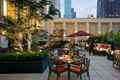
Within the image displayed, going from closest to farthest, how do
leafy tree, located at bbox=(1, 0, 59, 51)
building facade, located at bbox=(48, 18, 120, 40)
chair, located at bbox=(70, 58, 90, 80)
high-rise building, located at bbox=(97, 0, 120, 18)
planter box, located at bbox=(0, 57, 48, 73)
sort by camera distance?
chair, located at bbox=(70, 58, 90, 80) < planter box, located at bbox=(0, 57, 48, 73) < leafy tree, located at bbox=(1, 0, 59, 51) < building facade, located at bbox=(48, 18, 120, 40) < high-rise building, located at bbox=(97, 0, 120, 18)

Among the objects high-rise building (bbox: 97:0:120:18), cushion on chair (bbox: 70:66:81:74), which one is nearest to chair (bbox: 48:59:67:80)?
cushion on chair (bbox: 70:66:81:74)

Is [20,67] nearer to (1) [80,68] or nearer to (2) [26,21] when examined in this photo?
(2) [26,21]

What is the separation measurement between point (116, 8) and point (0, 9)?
280 feet

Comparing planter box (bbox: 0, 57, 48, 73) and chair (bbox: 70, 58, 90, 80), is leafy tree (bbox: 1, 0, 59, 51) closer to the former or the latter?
planter box (bbox: 0, 57, 48, 73)

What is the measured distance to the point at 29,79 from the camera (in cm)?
1438

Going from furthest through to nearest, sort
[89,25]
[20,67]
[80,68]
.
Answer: [89,25] → [20,67] → [80,68]

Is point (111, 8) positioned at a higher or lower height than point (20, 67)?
higher

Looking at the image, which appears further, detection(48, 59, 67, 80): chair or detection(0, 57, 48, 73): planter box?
detection(0, 57, 48, 73): planter box

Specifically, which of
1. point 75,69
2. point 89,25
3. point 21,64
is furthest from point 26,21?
point 89,25

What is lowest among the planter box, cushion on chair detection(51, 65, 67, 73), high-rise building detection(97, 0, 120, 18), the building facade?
the planter box

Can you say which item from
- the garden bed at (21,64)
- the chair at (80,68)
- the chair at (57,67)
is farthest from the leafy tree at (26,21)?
the chair at (80,68)

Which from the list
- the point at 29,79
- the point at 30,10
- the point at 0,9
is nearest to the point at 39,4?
the point at 30,10

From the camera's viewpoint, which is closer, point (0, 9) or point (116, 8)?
point (0, 9)

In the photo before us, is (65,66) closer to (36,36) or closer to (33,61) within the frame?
(33,61)
